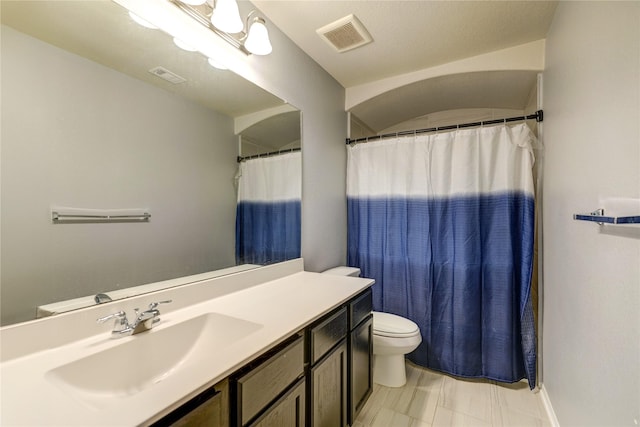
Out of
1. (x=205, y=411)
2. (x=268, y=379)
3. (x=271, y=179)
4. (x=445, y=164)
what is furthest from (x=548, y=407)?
(x=271, y=179)

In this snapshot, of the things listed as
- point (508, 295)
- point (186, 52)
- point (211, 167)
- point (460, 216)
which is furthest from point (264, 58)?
point (508, 295)

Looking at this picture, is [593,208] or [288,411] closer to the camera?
[288,411]

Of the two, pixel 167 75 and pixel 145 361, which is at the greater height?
pixel 167 75

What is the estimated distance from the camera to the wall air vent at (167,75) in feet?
3.80

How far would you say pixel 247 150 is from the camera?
5.27 feet

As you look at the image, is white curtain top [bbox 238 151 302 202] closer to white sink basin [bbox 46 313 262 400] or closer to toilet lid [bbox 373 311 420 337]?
white sink basin [bbox 46 313 262 400]

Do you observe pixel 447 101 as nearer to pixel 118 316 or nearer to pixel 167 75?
pixel 167 75

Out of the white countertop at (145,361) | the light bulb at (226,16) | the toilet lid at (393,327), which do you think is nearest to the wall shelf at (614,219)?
the white countertop at (145,361)

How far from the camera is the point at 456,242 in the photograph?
6.84 feet

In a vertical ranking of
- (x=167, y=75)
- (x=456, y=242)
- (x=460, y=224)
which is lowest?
(x=456, y=242)

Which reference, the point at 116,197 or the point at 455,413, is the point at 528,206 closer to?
the point at 455,413

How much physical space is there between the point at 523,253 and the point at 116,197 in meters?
2.32

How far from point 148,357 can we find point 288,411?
20.3 inches

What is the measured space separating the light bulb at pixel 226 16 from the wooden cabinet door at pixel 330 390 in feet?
5.11
